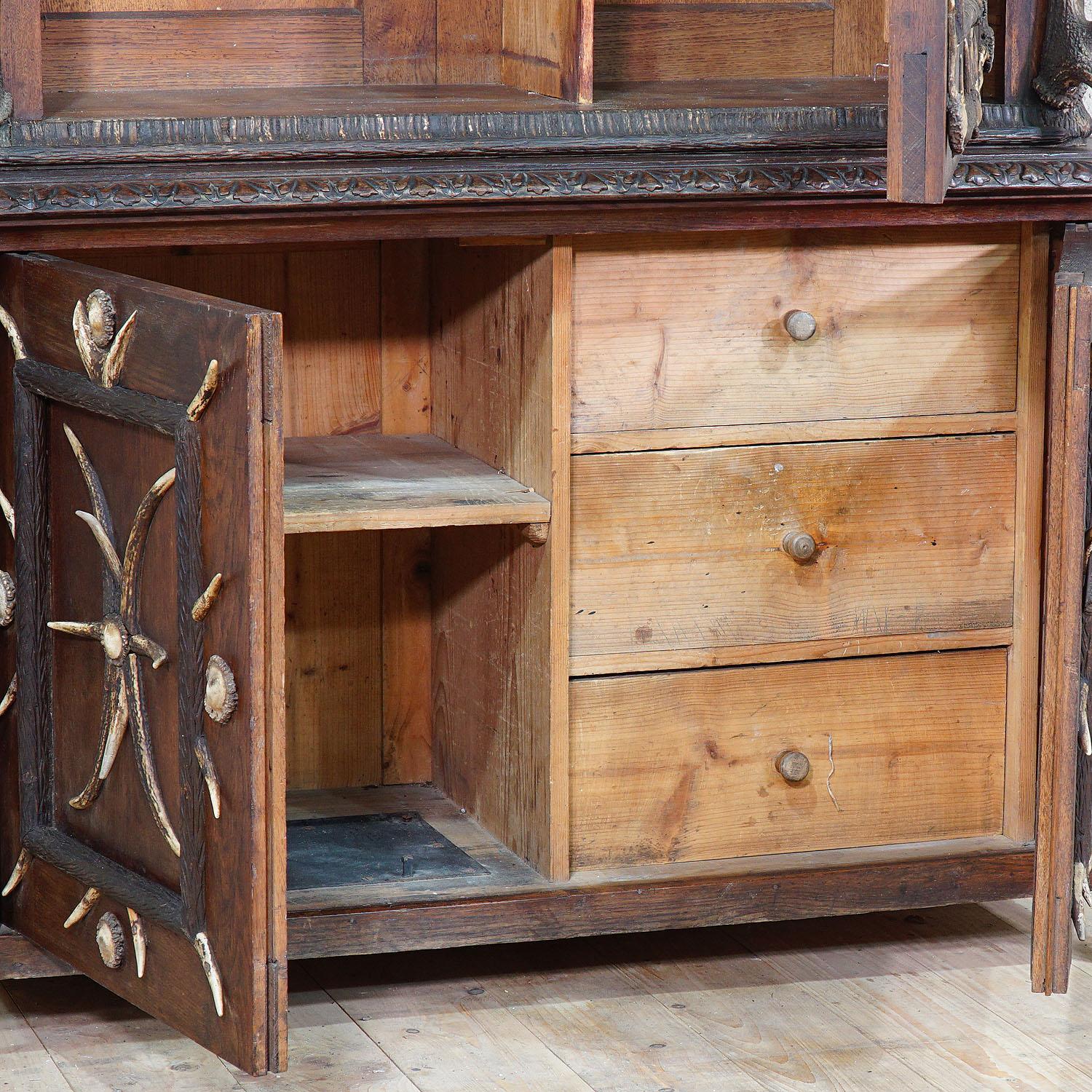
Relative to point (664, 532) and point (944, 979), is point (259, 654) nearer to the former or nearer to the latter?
point (664, 532)

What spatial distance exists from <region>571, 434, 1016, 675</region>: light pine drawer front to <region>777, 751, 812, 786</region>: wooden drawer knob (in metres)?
0.11

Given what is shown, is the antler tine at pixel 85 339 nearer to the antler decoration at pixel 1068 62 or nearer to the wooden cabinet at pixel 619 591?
the wooden cabinet at pixel 619 591

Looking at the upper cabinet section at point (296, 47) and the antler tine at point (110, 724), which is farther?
the upper cabinet section at point (296, 47)

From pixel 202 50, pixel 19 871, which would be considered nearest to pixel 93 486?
pixel 19 871

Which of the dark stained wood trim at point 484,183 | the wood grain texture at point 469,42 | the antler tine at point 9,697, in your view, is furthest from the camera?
the wood grain texture at point 469,42

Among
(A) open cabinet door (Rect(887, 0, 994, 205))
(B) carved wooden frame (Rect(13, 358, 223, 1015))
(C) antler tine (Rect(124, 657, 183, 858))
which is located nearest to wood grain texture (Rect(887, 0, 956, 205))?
(A) open cabinet door (Rect(887, 0, 994, 205))

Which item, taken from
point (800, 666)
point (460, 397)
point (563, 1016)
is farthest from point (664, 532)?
point (563, 1016)

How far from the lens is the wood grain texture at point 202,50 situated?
1854mm

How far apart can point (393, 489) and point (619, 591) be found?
0.78 feet

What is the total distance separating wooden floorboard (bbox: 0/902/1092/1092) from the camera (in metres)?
1.63

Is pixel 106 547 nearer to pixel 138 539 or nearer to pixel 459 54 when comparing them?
pixel 138 539

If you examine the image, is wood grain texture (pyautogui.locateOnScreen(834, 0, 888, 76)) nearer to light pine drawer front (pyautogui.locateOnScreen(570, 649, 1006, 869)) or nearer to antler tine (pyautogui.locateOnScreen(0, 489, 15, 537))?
light pine drawer front (pyautogui.locateOnScreen(570, 649, 1006, 869))

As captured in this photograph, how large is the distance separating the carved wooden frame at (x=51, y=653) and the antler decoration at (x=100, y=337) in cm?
1

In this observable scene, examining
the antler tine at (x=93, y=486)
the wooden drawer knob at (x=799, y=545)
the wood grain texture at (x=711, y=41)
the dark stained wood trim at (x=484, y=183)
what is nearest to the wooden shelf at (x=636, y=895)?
the wooden drawer knob at (x=799, y=545)
